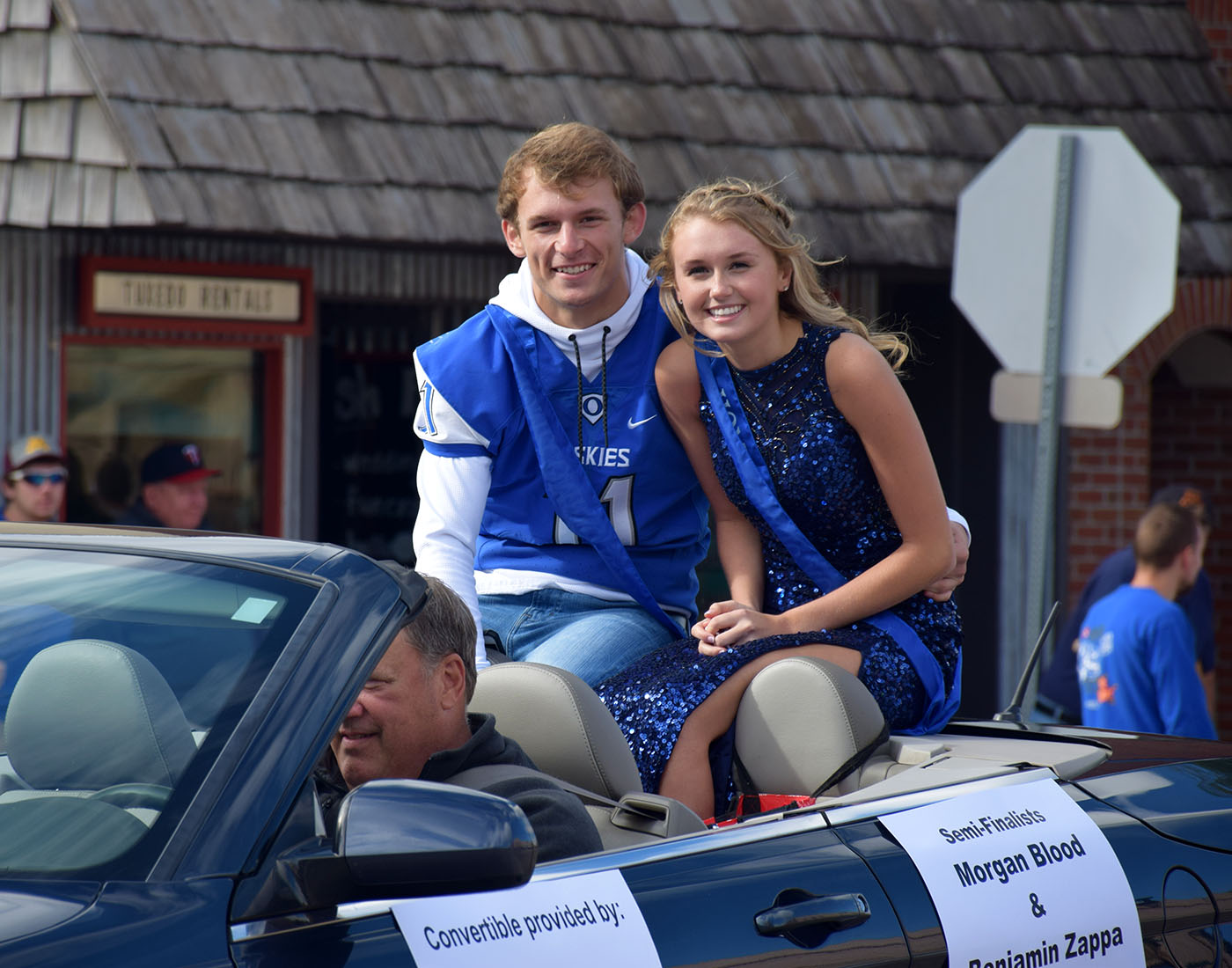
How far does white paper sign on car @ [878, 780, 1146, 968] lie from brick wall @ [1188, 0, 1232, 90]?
803cm

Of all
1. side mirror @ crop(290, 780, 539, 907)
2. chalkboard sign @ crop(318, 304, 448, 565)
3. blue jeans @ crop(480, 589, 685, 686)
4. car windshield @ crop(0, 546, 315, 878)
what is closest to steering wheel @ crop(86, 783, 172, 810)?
car windshield @ crop(0, 546, 315, 878)

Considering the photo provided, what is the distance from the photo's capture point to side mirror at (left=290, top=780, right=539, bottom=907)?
1926 mm

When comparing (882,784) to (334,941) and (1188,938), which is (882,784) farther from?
(334,941)

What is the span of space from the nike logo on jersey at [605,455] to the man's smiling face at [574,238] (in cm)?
29

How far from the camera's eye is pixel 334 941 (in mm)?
2004

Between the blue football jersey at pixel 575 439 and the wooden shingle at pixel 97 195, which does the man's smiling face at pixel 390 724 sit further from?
the wooden shingle at pixel 97 195

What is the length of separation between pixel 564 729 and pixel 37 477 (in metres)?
4.33

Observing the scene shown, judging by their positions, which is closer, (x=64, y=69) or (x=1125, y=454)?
(x=64, y=69)

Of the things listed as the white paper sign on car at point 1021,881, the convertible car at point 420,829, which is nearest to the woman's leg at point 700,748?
the convertible car at point 420,829

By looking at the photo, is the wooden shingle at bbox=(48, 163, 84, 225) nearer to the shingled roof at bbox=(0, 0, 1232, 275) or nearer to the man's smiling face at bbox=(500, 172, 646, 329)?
the shingled roof at bbox=(0, 0, 1232, 275)

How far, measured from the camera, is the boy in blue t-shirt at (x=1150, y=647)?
22.2 feet

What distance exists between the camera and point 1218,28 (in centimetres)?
999

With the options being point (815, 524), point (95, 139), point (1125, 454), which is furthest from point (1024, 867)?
point (1125, 454)

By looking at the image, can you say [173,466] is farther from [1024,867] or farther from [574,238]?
[1024,867]
